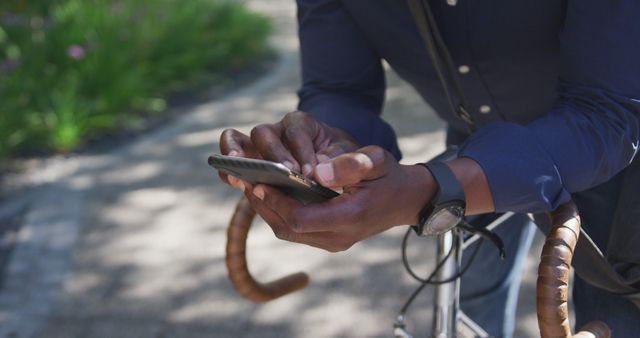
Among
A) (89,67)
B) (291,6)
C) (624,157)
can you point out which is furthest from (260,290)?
(291,6)

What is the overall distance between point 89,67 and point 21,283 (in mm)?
2659

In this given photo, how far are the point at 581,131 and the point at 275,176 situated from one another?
1.70 ft

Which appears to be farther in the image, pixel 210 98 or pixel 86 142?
pixel 210 98

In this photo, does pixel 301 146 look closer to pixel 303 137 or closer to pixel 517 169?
pixel 303 137

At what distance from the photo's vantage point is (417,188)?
47.1 inches

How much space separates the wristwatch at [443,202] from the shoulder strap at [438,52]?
1.19 feet

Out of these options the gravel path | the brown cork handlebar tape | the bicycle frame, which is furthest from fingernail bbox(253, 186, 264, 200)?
the gravel path

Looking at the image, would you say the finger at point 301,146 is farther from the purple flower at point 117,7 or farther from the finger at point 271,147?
the purple flower at point 117,7

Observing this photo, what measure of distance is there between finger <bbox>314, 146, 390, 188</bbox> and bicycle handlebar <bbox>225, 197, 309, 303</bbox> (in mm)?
569

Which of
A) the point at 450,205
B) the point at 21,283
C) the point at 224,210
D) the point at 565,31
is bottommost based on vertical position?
the point at 224,210

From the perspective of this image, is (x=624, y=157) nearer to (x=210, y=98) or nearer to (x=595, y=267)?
(x=595, y=267)

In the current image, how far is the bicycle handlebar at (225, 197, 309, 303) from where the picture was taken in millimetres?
1725

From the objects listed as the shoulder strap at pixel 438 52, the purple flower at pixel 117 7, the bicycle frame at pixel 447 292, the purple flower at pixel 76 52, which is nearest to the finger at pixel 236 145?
the shoulder strap at pixel 438 52

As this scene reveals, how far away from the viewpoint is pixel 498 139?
1.28 meters
